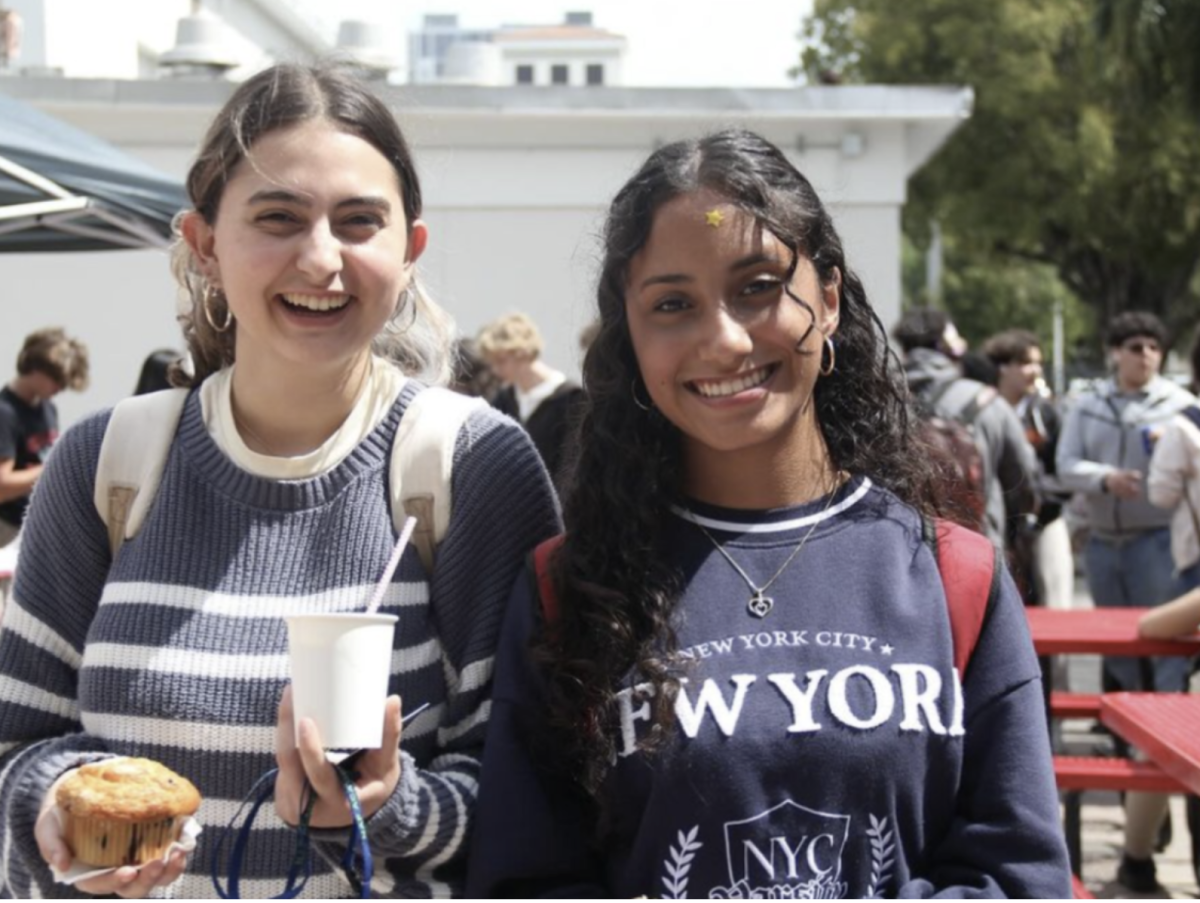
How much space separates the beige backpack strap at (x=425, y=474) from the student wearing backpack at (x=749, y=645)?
0.15m

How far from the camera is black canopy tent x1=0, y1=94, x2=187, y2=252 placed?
6.12 m

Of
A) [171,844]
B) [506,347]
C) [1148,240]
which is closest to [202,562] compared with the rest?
[171,844]

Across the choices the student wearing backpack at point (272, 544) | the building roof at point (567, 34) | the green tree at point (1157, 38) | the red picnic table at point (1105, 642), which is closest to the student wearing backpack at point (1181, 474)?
the red picnic table at point (1105, 642)

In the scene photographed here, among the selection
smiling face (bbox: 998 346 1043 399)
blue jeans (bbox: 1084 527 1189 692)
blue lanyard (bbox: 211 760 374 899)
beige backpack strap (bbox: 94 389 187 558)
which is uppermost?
beige backpack strap (bbox: 94 389 187 558)

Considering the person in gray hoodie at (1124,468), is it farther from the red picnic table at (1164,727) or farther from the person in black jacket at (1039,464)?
the red picnic table at (1164,727)

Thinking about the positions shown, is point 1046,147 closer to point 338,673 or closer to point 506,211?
point 506,211

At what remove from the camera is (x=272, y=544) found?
2.33 metres

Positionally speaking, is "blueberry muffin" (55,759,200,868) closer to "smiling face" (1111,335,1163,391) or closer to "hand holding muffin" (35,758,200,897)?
"hand holding muffin" (35,758,200,897)

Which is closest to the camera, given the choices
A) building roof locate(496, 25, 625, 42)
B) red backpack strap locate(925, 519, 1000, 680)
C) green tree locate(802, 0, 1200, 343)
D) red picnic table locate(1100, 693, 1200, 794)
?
red backpack strap locate(925, 519, 1000, 680)

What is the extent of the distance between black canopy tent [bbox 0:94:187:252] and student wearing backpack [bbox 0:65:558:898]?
3.79 metres

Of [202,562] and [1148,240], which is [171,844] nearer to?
[202,562]

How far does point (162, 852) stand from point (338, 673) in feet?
1.24

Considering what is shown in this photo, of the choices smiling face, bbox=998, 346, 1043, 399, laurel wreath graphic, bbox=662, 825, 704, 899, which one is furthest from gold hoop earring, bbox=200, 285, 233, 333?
smiling face, bbox=998, 346, 1043, 399

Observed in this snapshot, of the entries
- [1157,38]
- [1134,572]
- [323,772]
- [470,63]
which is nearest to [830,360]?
[323,772]
